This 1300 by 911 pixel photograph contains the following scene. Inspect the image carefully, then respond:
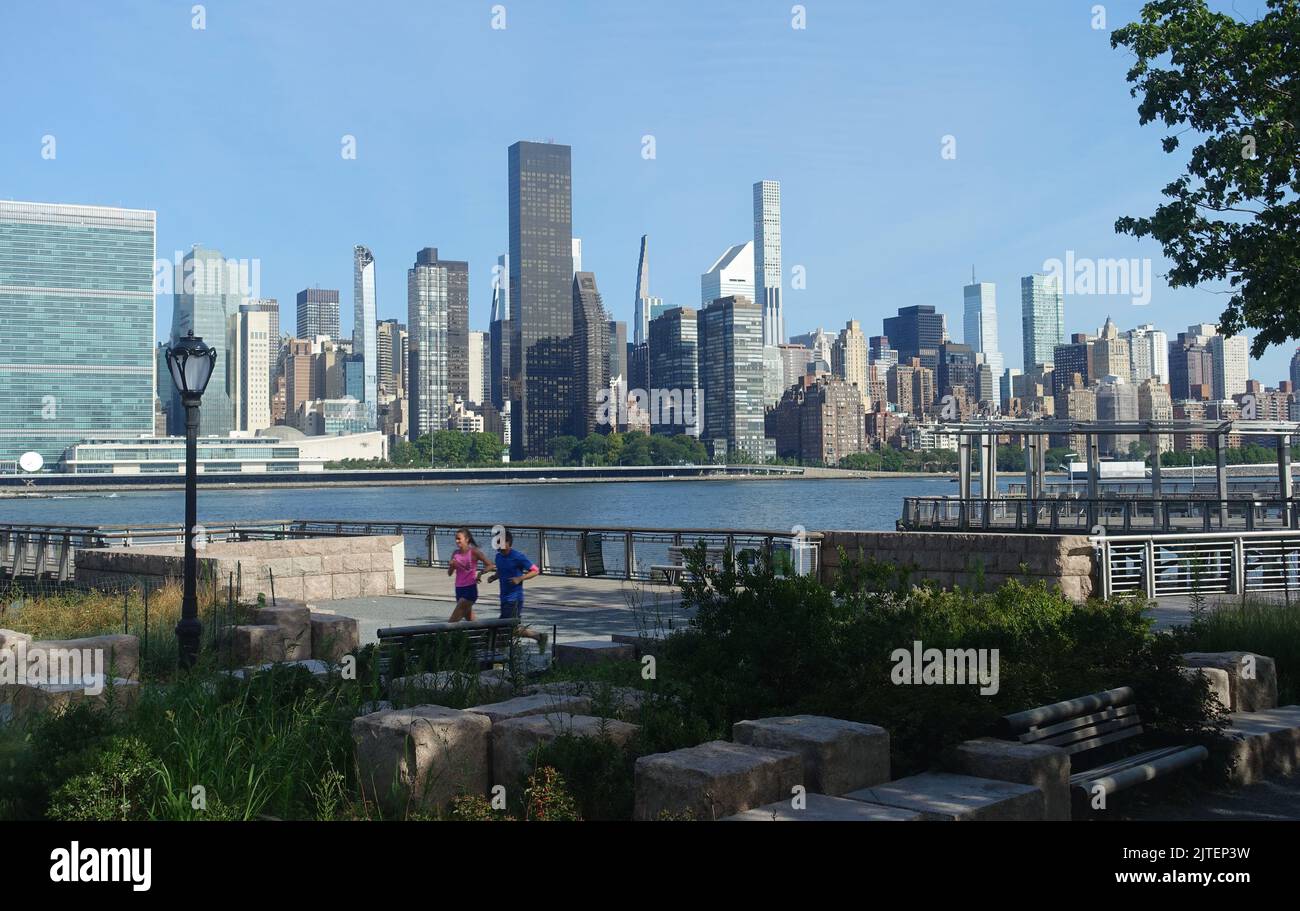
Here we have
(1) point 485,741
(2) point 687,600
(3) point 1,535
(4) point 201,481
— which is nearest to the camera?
(1) point 485,741

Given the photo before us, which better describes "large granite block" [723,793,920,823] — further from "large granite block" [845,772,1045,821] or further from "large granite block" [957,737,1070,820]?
"large granite block" [957,737,1070,820]

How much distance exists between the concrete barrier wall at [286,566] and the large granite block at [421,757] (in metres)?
10.3

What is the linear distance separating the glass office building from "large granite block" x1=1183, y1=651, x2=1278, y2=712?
20397 centimetres

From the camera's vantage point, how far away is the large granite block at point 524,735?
239 inches

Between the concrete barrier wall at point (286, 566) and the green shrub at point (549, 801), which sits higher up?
the concrete barrier wall at point (286, 566)

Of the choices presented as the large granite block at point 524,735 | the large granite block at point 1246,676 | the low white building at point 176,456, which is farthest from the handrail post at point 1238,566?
the low white building at point 176,456

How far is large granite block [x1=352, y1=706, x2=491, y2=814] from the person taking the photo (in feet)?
19.5

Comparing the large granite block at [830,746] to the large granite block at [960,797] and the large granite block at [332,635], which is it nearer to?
the large granite block at [960,797]

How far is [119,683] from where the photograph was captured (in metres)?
8.30
